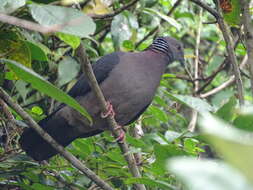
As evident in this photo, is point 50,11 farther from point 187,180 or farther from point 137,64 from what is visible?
point 137,64

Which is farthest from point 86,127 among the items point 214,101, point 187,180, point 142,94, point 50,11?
point 187,180

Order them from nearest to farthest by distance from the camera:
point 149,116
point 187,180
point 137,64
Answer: point 187,180 → point 149,116 → point 137,64

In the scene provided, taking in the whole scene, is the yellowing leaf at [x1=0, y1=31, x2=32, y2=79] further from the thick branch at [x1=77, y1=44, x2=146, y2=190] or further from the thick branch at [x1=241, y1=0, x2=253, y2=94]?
the thick branch at [x1=241, y1=0, x2=253, y2=94]

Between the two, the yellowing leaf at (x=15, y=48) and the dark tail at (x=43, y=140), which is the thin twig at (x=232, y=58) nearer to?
the yellowing leaf at (x=15, y=48)

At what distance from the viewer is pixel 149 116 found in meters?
2.75

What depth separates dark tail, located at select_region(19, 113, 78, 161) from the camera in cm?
247

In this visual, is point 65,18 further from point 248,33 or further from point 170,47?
point 170,47

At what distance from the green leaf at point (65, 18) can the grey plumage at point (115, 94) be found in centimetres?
160

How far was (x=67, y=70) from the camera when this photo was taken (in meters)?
2.72

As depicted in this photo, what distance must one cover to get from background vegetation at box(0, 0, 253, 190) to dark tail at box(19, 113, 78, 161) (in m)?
0.06

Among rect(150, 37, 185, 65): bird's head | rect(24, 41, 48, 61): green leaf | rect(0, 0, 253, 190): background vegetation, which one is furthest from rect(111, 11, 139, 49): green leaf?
rect(24, 41, 48, 61): green leaf

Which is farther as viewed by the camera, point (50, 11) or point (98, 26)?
point (98, 26)

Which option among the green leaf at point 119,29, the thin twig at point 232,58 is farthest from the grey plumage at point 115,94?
the thin twig at point 232,58

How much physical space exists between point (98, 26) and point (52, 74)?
45cm
